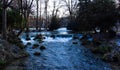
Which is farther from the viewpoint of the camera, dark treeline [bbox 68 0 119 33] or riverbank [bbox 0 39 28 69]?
dark treeline [bbox 68 0 119 33]

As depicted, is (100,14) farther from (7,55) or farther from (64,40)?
(7,55)

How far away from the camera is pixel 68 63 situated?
40.4 feet

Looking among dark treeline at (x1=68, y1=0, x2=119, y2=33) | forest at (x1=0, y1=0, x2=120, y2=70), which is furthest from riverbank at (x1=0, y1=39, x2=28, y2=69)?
dark treeline at (x1=68, y1=0, x2=119, y2=33)

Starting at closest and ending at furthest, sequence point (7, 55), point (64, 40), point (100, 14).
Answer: point (7, 55)
point (100, 14)
point (64, 40)

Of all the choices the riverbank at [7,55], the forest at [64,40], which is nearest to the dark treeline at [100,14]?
the forest at [64,40]

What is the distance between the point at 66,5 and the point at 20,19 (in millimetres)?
29103

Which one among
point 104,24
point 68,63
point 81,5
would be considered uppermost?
point 81,5

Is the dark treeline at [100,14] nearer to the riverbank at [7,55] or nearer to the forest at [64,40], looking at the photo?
the forest at [64,40]

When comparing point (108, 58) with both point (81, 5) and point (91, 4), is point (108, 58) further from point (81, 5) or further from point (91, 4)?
point (81, 5)

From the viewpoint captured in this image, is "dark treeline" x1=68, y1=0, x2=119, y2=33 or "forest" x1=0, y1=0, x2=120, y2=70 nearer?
"forest" x1=0, y1=0, x2=120, y2=70

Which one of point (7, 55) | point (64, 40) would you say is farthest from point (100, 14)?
point (7, 55)

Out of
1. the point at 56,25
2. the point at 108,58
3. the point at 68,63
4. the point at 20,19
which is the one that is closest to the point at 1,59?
the point at 68,63

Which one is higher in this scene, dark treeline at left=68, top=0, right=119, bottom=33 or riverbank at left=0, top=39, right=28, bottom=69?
dark treeline at left=68, top=0, right=119, bottom=33

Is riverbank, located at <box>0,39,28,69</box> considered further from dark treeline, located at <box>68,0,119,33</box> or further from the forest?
dark treeline, located at <box>68,0,119,33</box>
